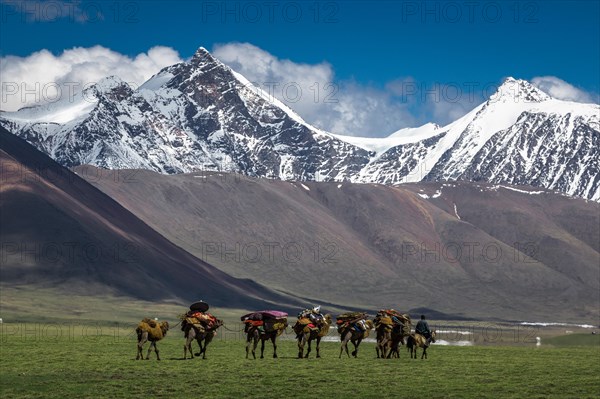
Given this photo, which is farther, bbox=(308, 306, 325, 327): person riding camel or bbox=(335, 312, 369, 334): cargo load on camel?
bbox=(335, 312, 369, 334): cargo load on camel

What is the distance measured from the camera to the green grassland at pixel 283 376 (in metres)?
42.5

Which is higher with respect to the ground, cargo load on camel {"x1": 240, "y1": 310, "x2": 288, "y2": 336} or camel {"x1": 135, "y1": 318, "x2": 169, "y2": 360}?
cargo load on camel {"x1": 240, "y1": 310, "x2": 288, "y2": 336}

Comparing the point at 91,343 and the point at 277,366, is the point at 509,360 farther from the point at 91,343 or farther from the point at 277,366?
the point at 91,343

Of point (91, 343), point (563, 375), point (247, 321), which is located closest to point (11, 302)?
point (91, 343)

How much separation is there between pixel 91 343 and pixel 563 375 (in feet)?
122

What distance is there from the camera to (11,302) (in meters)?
199

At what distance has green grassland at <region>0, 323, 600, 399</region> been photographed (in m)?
42.5

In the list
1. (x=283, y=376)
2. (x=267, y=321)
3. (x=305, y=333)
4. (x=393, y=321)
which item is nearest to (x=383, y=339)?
(x=393, y=321)

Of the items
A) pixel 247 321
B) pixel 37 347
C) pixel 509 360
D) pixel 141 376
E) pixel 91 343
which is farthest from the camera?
pixel 91 343

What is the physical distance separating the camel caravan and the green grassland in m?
1.15

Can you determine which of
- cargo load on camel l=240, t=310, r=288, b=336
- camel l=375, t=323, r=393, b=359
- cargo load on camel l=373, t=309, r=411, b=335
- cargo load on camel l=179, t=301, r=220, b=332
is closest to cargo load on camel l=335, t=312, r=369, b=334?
camel l=375, t=323, r=393, b=359

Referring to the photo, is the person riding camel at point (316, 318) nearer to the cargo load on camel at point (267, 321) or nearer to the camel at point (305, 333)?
the camel at point (305, 333)

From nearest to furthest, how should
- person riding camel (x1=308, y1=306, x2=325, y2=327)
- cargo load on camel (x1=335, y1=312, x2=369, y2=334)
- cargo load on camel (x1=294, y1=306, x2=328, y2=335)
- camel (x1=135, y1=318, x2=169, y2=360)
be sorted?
camel (x1=135, y1=318, x2=169, y2=360), cargo load on camel (x1=294, y1=306, x2=328, y2=335), person riding camel (x1=308, y1=306, x2=325, y2=327), cargo load on camel (x1=335, y1=312, x2=369, y2=334)

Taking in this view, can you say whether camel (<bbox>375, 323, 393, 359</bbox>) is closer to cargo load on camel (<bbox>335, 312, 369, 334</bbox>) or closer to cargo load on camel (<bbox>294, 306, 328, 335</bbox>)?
cargo load on camel (<bbox>335, 312, 369, 334</bbox>)
